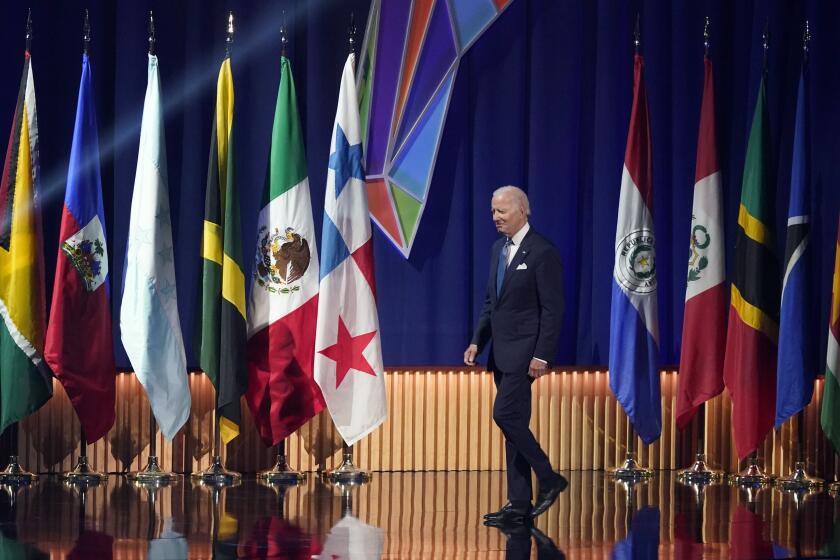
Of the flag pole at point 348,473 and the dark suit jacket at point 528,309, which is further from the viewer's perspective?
the flag pole at point 348,473

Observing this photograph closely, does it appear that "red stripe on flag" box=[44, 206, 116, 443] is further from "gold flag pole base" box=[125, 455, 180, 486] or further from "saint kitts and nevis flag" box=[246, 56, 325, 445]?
"saint kitts and nevis flag" box=[246, 56, 325, 445]

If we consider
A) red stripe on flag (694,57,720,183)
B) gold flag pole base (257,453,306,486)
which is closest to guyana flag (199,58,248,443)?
gold flag pole base (257,453,306,486)

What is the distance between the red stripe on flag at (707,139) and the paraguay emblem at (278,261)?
2.42 meters

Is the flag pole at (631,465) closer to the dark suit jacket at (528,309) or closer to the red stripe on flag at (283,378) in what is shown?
the red stripe on flag at (283,378)

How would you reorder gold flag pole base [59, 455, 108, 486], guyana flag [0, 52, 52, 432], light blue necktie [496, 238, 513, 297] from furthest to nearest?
gold flag pole base [59, 455, 108, 486]
guyana flag [0, 52, 52, 432]
light blue necktie [496, 238, 513, 297]

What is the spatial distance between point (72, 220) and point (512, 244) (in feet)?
8.65

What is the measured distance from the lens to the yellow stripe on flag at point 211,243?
661 centimetres

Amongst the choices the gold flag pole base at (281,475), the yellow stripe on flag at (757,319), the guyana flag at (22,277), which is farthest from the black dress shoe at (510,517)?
the guyana flag at (22,277)

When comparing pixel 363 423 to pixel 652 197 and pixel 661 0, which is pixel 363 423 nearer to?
pixel 652 197

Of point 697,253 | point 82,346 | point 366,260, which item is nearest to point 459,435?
point 366,260

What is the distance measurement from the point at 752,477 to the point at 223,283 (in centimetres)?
324

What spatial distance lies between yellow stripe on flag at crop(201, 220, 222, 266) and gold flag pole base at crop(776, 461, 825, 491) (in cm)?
343

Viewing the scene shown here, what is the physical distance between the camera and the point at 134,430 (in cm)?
690

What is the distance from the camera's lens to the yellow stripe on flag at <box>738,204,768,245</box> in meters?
6.81
